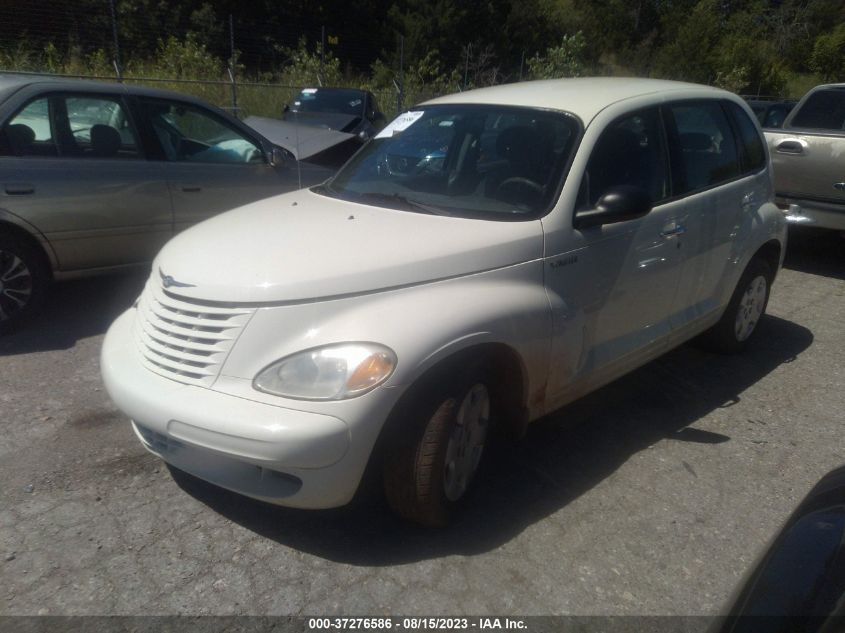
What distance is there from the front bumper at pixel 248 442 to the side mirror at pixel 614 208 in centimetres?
156

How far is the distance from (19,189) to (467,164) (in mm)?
3038

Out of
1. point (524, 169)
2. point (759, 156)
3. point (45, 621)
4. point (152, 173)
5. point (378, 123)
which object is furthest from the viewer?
point (378, 123)

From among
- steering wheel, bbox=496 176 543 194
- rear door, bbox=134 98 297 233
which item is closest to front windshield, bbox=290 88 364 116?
rear door, bbox=134 98 297 233

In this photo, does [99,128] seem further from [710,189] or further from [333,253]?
[710,189]

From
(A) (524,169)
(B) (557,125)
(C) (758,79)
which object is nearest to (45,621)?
(A) (524,169)

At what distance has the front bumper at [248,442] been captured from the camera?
271cm

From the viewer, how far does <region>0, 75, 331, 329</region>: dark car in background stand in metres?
5.10

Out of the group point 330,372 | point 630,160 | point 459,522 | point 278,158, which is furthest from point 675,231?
point 278,158

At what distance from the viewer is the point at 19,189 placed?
198 inches

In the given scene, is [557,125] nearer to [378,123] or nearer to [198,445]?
[198,445]

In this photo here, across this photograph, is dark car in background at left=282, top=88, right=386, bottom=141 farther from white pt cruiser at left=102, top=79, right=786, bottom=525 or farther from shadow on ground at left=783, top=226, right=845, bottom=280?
white pt cruiser at left=102, top=79, right=786, bottom=525

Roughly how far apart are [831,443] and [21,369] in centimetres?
471

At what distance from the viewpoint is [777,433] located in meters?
4.31

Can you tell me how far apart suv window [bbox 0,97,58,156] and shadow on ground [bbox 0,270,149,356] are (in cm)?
113
